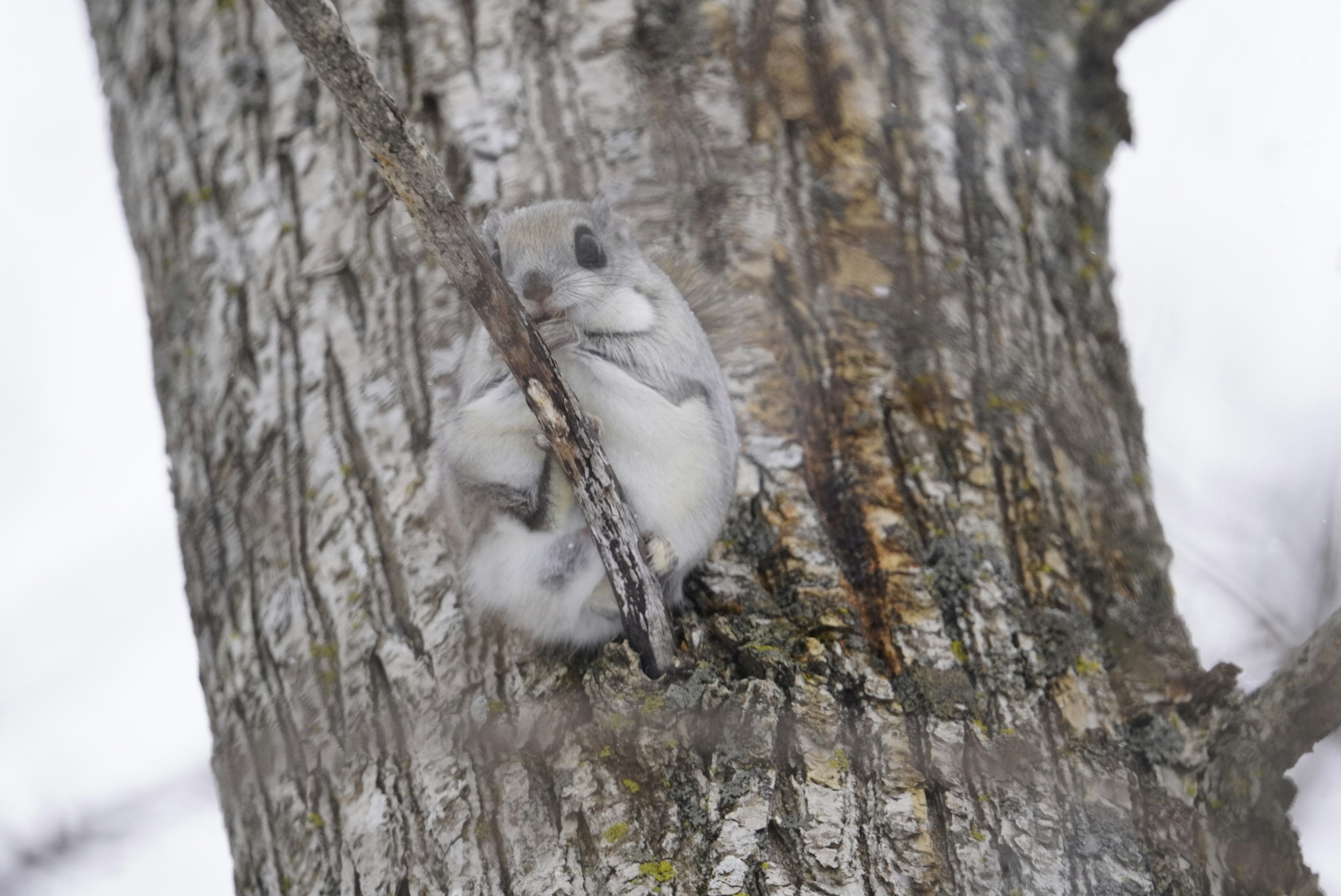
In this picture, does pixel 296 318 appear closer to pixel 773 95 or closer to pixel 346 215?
pixel 346 215

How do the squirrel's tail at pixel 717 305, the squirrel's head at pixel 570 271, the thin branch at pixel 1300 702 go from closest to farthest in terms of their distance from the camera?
the thin branch at pixel 1300 702, the squirrel's head at pixel 570 271, the squirrel's tail at pixel 717 305

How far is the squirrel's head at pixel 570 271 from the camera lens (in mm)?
1736

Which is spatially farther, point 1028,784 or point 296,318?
point 296,318

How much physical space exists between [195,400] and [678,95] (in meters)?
1.02

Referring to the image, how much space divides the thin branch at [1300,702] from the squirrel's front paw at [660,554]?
35.4 inches

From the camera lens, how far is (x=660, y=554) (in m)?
1.58

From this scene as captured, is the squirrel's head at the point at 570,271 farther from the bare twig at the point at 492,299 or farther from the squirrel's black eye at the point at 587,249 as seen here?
the bare twig at the point at 492,299

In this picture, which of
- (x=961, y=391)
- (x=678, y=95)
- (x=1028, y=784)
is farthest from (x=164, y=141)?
(x=1028, y=784)

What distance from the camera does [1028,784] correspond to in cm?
151

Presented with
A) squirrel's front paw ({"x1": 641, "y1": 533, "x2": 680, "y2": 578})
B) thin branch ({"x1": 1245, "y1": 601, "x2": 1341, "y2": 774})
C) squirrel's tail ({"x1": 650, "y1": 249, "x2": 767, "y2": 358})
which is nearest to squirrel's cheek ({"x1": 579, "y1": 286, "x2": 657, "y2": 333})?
squirrel's tail ({"x1": 650, "y1": 249, "x2": 767, "y2": 358})

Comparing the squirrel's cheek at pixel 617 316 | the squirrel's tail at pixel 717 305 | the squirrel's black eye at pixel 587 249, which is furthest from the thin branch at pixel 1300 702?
the squirrel's black eye at pixel 587 249

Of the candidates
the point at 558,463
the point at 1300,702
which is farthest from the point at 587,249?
the point at 1300,702

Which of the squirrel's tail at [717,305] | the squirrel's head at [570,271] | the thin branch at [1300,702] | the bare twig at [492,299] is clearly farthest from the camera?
the squirrel's tail at [717,305]

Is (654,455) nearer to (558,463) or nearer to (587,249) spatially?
(558,463)
